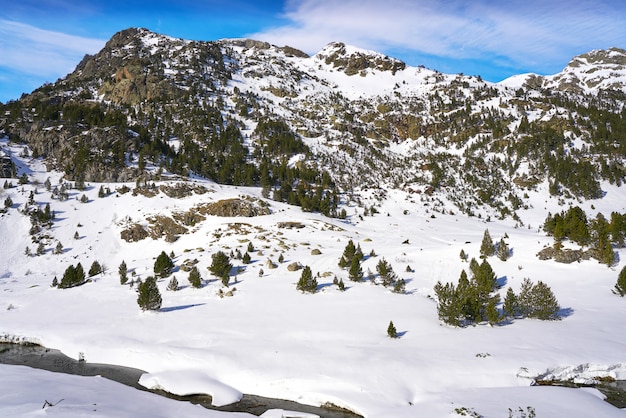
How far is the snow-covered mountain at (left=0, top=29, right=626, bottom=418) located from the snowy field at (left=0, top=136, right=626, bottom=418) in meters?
0.16

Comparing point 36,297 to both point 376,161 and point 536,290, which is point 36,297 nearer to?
point 536,290

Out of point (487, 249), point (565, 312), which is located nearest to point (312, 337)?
point (565, 312)

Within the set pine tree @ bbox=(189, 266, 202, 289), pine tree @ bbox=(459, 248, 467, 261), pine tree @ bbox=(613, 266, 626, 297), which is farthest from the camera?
pine tree @ bbox=(459, 248, 467, 261)

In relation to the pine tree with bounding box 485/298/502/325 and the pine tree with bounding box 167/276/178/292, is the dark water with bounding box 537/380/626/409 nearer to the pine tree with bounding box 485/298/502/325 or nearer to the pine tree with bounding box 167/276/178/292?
the pine tree with bounding box 485/298/502/325

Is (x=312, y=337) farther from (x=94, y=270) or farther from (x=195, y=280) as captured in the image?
(x=94, y=270)

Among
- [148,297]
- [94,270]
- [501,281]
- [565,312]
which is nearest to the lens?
[565,312]

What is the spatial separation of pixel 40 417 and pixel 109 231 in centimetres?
4961

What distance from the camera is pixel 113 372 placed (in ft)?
59.3

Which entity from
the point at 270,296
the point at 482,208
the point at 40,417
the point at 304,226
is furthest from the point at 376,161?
the point at 40,417

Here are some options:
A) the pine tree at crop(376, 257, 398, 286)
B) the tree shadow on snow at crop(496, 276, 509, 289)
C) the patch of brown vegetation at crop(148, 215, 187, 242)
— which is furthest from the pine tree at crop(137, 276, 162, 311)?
the tree shadow on snow at crop(496, 276, 509, 289)

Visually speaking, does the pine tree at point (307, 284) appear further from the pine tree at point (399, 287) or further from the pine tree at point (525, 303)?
the pine tree at point (525, 303)

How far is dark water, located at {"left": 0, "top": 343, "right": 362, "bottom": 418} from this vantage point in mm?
14664

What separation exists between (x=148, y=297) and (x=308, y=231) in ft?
92.6

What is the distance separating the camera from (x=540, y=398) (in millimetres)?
13539
